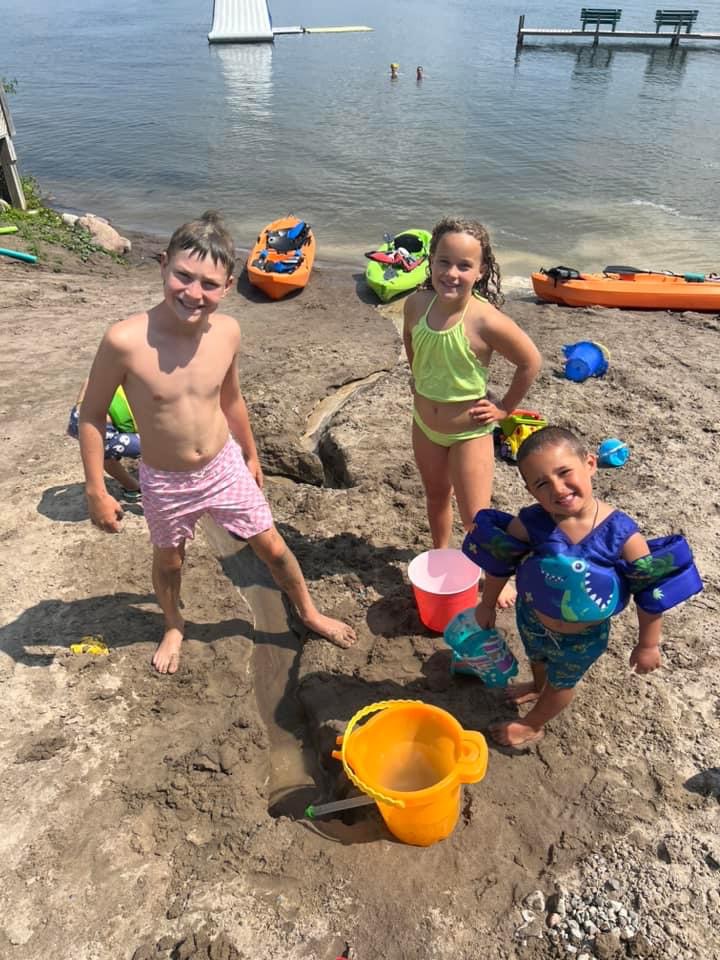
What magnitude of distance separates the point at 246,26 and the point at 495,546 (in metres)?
47.1

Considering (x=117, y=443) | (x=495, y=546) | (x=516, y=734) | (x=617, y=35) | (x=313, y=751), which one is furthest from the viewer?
(x=617, y=35)

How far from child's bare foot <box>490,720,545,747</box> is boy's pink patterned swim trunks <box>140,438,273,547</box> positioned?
150 cm

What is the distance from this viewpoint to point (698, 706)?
3369 mm

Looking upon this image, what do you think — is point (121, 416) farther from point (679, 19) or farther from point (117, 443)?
point (679, 19)

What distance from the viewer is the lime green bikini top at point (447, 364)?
→ 346 cm

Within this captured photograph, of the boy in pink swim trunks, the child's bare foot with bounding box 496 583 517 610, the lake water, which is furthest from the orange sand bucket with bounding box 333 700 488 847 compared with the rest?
the lake water

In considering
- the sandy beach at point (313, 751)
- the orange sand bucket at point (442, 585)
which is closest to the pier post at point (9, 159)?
the sandy beach at point (313, 751)

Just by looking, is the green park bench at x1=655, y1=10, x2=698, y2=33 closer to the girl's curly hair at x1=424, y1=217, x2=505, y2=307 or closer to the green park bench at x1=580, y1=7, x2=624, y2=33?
the green park bench at x1=580, y1=7, x2=624, y2=33

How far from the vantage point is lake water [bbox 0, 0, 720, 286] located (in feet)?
49.6

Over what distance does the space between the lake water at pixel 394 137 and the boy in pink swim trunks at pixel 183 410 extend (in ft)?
33.5

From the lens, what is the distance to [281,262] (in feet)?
35.8

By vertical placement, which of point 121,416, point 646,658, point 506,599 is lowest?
point 506,599

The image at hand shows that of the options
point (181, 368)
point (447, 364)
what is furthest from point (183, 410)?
point (447, 364)

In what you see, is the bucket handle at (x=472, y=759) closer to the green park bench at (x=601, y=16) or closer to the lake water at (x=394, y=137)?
the lake water at (x=394, y=137)
